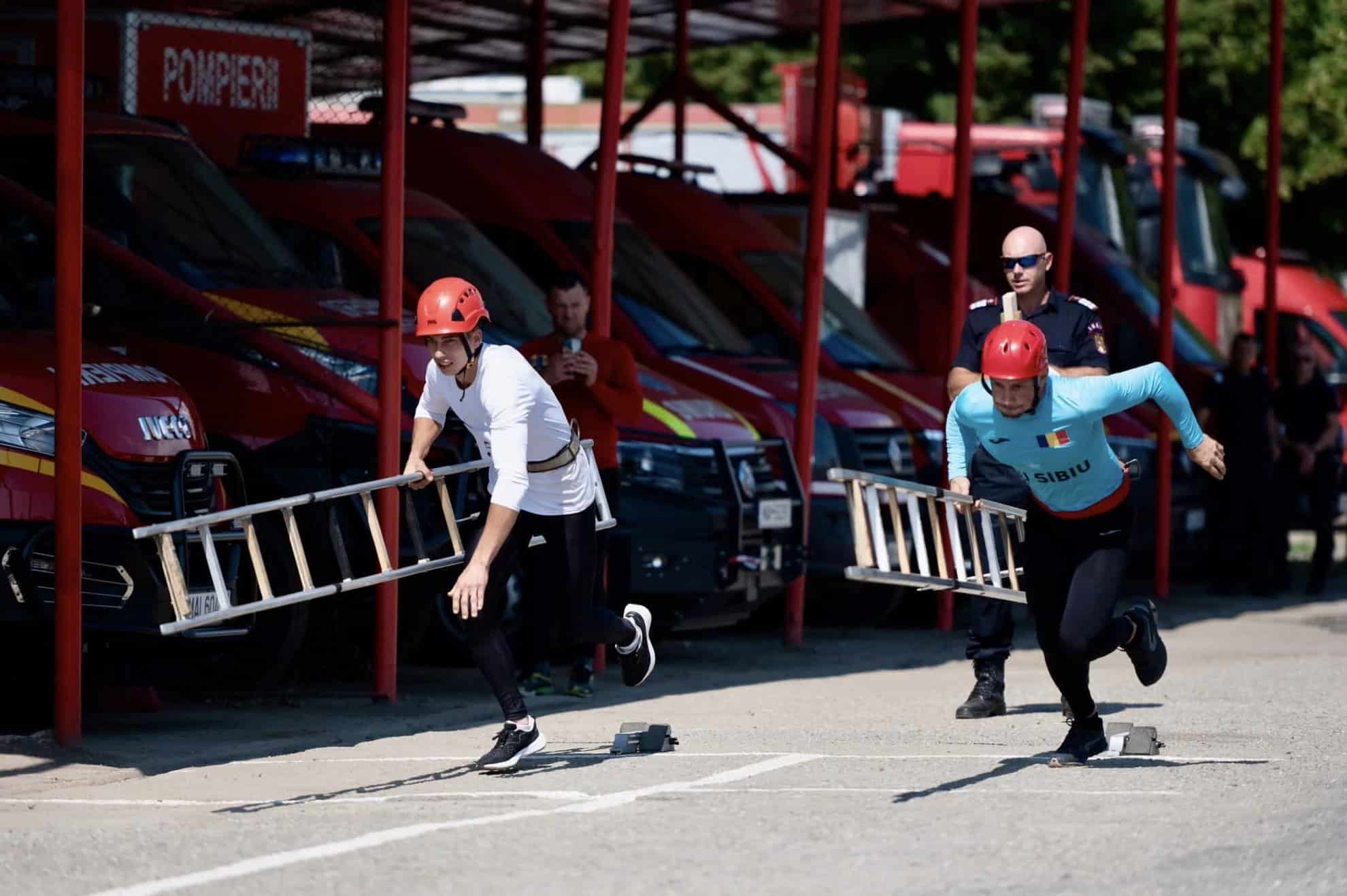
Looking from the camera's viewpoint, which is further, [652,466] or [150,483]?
[652,466]

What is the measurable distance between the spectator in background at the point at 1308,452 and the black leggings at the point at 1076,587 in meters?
10.3

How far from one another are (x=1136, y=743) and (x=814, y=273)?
5.81m

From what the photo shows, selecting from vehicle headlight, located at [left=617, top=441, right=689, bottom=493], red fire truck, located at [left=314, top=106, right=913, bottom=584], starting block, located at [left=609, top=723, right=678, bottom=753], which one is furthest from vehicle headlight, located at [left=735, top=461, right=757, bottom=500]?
starting block, located at [left=609, top=723, right=678, bottom=753]

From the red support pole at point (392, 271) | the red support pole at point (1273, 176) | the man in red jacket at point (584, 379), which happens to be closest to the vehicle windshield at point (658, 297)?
the man in red jacket at point (584, 379)

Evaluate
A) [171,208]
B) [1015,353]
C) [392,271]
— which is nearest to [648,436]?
[392,271]

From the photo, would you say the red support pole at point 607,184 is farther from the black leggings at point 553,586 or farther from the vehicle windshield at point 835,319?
the vehicle windshield at point 835,319

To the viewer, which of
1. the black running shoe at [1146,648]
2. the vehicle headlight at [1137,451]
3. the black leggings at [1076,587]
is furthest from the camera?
the vehicle headlight at [1137,451]

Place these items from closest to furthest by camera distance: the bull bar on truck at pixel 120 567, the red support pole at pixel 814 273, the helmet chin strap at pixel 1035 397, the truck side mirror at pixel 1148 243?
the helmet chin strap at pixel 1035 397, the bull bar on truck at pixel 120 567, the red support pole at pixel 814 273, the truck side mirror at pixel 1148 243

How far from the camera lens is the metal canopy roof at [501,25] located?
19984 mm

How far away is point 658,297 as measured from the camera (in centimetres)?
1644

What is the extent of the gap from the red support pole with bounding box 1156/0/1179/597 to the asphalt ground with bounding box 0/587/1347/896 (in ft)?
17.7

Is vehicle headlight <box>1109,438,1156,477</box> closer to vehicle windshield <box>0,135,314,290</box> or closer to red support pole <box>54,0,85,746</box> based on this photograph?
vehicle windshield <box>0,135,314,290</box>

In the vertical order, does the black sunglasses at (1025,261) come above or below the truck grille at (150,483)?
above

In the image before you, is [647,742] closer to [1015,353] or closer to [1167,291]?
[1015,353]
